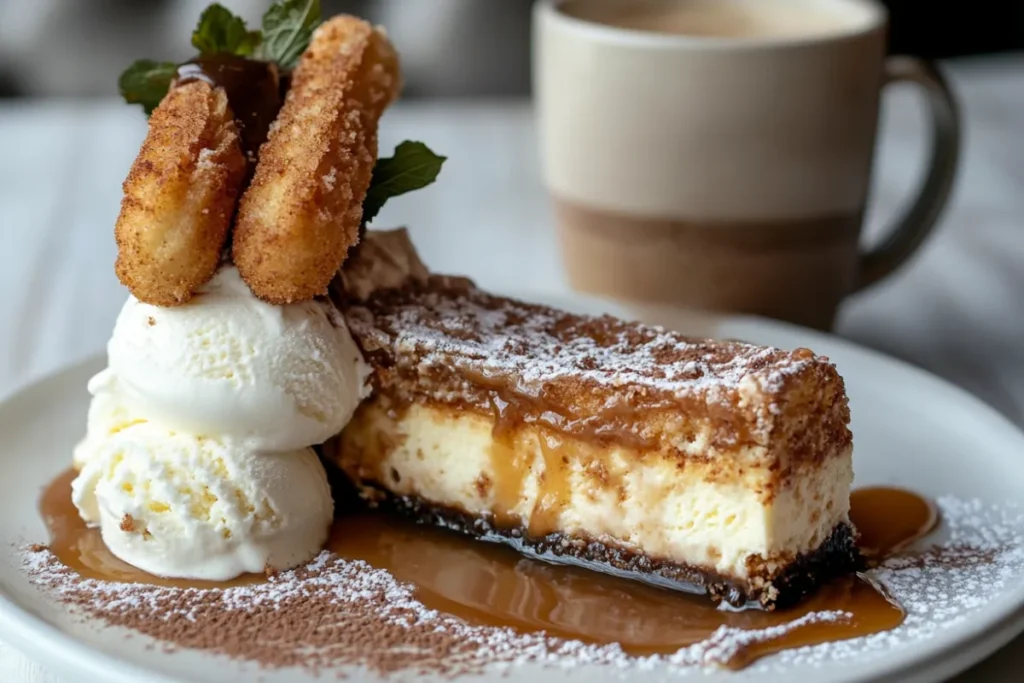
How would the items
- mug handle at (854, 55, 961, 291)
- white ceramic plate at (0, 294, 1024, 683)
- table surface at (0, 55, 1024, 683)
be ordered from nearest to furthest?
white ceramic plate at (0, 294, 1024, 683) → mug handle at (854, 55, 961, 291) → table surface at (0, 55, 1024, 683)

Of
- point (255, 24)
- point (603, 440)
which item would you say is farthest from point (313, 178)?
point (255, 24)

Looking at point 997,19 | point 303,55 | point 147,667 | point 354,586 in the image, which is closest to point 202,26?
point 303,55

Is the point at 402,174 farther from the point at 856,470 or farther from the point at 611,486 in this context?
the point at 856,470

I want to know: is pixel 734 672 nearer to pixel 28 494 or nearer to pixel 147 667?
pixel 147 667

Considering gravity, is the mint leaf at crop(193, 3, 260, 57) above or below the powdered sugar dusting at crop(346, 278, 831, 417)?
above

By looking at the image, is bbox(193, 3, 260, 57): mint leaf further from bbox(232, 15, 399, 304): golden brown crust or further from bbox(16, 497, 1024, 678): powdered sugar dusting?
bbox(16, 497, 1024, 678): powdered sugar dusting

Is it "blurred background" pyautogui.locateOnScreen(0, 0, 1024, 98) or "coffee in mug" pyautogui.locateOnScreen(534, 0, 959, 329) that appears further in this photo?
"blurred background" pyautogui.locateOnScreen(0, 0, 1024, 98)

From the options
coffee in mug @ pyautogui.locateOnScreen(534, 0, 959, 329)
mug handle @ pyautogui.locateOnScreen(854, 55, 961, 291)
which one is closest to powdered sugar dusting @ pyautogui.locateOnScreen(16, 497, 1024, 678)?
coffee in mug @ pyautogui.locateOnScreen(534, 0, 959, 329)
